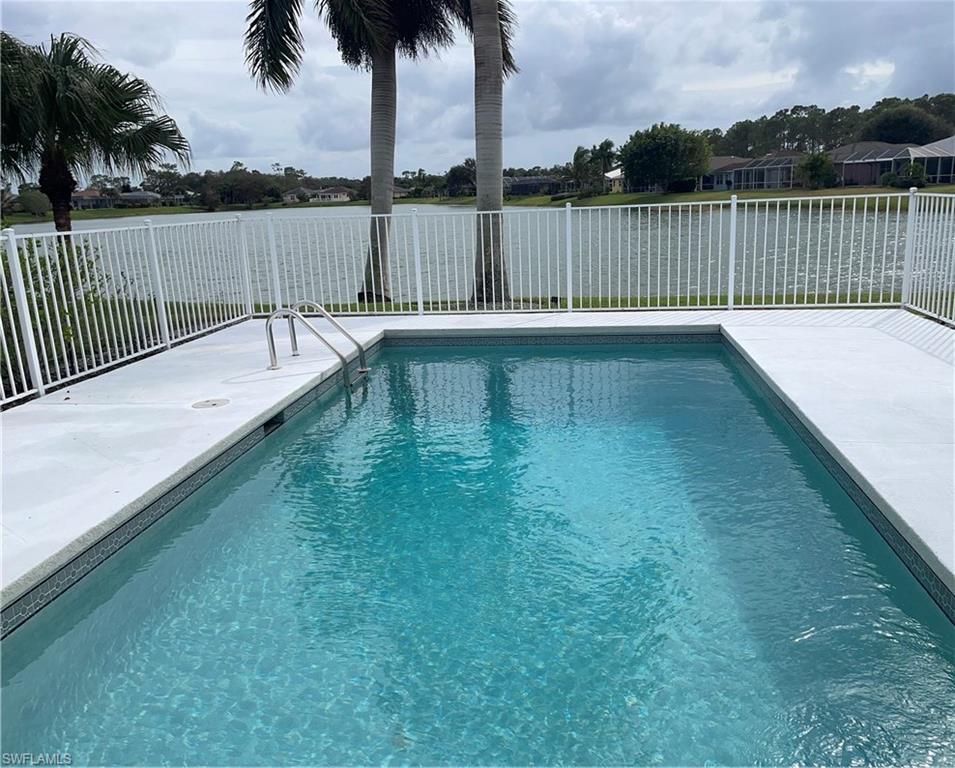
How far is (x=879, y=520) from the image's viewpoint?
345 centimetres

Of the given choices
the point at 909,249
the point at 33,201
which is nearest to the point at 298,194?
the point at 33,201

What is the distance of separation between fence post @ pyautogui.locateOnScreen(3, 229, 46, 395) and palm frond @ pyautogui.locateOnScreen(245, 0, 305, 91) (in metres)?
5.49

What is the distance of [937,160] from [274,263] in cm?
5088

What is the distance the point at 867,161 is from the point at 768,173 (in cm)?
1235

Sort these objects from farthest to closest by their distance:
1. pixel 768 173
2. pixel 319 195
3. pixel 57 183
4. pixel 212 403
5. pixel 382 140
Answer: pixel 768 173 < pixel 319 195 < pixel 382 140 < pixel 57 183 < pixel 212 403

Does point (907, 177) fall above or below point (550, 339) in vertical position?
above

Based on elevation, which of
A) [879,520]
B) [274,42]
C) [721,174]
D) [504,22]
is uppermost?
[721,174]

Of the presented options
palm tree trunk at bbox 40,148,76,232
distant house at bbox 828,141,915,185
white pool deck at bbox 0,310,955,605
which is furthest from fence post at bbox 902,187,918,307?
distant house at bbox 828,141,915,185

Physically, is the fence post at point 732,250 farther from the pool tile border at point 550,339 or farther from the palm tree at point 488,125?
the palm tree at point 488,125

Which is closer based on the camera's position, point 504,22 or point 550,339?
point 550,339

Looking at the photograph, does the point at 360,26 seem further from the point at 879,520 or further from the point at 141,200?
the point at 141,200

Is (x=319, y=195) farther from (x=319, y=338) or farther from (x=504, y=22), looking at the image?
(x=319, y=338)

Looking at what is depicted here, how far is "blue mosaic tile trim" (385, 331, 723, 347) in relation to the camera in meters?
7.81

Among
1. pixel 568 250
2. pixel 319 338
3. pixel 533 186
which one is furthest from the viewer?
pixel 533 186
